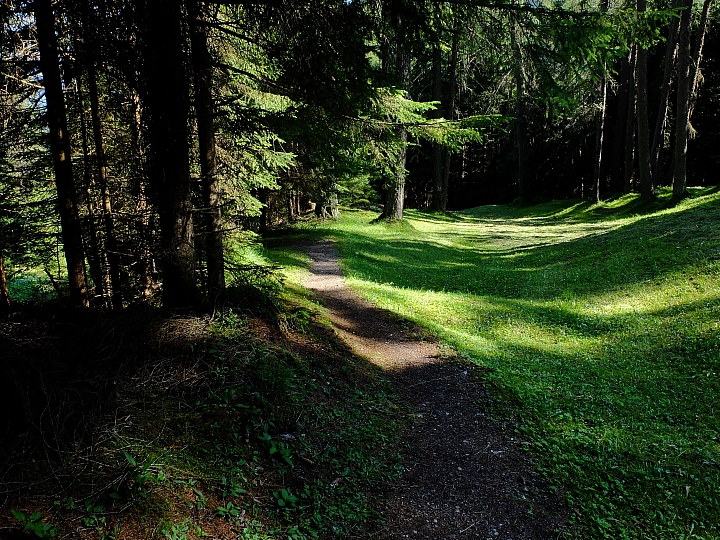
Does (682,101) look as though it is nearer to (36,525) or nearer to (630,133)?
(630,133)

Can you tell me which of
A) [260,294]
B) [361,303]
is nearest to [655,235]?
[361,303]

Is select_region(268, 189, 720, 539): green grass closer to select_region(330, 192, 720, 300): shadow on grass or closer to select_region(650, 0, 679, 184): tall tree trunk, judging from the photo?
select_region(330, 192, 720, 300): shadow on grass

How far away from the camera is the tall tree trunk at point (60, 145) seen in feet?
15.2

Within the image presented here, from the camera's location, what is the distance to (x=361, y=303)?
378 inches

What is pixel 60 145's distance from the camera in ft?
16.0

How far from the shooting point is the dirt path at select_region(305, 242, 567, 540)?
12.2 ft

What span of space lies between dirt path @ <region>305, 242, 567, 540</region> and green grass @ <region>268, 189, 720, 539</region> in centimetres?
27

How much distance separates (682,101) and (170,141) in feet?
67.1

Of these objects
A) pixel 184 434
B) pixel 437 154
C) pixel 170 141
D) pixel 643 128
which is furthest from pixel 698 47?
pixel 184 434

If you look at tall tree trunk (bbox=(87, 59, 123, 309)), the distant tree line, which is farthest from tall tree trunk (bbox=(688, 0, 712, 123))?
tall tree trunk (bbox=(87, 59, 123, 309))

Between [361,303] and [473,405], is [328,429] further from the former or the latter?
[361,303]

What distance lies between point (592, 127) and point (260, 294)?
126 ft

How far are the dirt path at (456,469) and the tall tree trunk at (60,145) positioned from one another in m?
3.73

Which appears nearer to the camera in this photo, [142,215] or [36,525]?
[36,525]
